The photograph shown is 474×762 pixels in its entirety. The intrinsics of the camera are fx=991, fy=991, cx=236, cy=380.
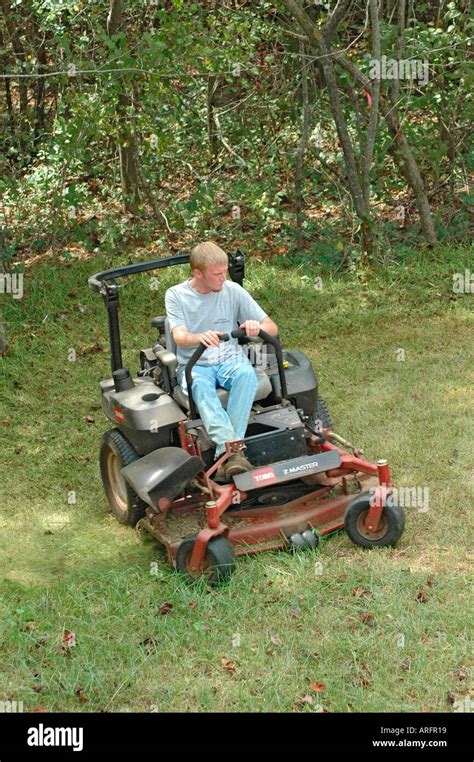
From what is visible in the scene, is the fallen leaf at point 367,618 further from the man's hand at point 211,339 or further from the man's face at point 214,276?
the man's face at point 214,276

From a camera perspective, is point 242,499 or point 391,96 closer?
point 242,499

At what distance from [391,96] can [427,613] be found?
20.3ft

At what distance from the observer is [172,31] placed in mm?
8883

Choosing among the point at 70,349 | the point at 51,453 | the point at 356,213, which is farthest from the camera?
the point at 356,213

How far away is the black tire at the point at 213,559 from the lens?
15.6 feet

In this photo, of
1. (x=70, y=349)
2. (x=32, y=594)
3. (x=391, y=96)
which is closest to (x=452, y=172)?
(x=391, y=96)

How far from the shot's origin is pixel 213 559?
15.6 feet

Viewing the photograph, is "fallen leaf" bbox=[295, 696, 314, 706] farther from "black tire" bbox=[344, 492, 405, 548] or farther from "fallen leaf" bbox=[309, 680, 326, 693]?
"black tire" bbox=[344, 492, 405, 548]

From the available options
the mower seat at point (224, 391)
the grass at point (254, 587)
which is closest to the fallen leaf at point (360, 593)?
the grass at point (254, 587)

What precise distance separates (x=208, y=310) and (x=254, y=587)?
1570 mm

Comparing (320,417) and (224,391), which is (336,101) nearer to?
(320,417)

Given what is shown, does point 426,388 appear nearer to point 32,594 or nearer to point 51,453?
point 51,453

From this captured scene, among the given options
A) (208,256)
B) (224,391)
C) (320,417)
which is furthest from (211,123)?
(224,391)

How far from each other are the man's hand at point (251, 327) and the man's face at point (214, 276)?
342 mm
